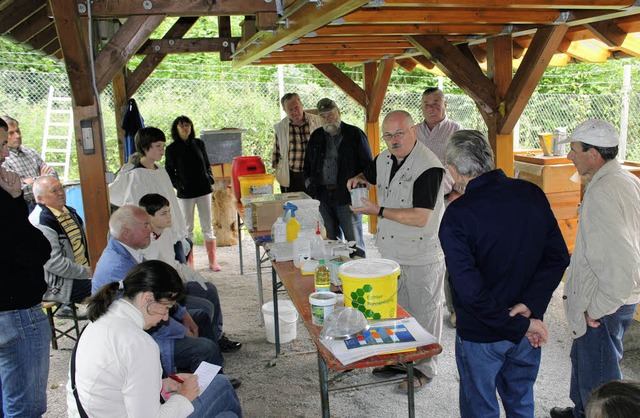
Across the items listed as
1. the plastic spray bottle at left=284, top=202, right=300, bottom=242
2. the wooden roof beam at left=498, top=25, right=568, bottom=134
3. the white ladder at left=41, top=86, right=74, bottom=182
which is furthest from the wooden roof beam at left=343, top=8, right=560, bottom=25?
the white ladder at left=41, top=86, right=74, bottom=182

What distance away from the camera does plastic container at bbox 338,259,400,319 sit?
101 inches

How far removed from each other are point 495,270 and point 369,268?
0.62 meters

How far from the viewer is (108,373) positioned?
1993mm

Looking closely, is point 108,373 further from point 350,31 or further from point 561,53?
point 561,53

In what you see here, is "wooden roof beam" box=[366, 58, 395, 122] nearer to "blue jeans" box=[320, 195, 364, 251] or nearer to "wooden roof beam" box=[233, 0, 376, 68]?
"wooden roof beam" box=[233, 0, 376, 68]

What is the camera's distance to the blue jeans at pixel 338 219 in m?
5.67

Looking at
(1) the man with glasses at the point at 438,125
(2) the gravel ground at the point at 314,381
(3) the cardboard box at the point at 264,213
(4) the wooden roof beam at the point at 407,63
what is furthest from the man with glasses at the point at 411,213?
(4) the wooden roof beam at the point at 407,63

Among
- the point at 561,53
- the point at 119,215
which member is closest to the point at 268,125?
the point at 561,53

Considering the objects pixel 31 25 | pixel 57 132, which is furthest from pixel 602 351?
pixel 57 132

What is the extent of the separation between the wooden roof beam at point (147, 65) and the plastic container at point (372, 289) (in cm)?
584

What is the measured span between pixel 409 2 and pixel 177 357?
2444 mm

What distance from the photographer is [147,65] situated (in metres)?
7.58

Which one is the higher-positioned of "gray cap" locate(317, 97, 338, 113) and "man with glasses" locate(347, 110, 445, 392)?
"gray cap" locate(317, 97, 338, 113)

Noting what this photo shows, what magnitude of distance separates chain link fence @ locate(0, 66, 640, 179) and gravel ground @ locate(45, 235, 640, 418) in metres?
6.68
